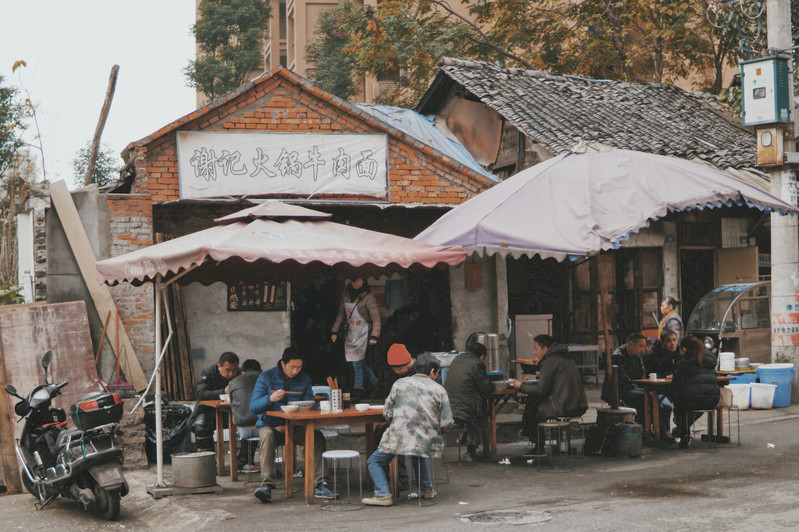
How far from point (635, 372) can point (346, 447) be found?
350 cm

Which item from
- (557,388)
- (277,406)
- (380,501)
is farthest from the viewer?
(557,388)

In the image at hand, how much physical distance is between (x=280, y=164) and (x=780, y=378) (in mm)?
7888

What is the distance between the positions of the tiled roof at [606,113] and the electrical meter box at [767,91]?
2.99 m

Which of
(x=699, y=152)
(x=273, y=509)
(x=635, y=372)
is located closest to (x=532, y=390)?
(x=635, y=372)

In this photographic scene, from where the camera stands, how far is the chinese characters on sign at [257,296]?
13203 mm

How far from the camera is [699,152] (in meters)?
16.2

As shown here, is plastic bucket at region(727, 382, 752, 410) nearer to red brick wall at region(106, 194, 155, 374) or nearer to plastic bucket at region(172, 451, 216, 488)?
plastic bucket at region(172, 451, 216, 488)

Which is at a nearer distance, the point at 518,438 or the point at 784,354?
the point at 518,438

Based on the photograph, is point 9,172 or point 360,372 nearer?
point 360,372

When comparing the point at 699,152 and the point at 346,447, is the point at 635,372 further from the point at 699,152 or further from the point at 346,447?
the point at 699,152

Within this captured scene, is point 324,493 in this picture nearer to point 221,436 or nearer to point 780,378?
point 221,436

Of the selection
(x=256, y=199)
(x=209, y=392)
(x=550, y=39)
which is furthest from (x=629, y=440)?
(x=550, y=39)

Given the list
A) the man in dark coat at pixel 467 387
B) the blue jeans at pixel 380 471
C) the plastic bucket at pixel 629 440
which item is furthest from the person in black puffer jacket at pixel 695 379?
the blue jeans at pixel 380 471

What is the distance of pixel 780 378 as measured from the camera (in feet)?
41.8
